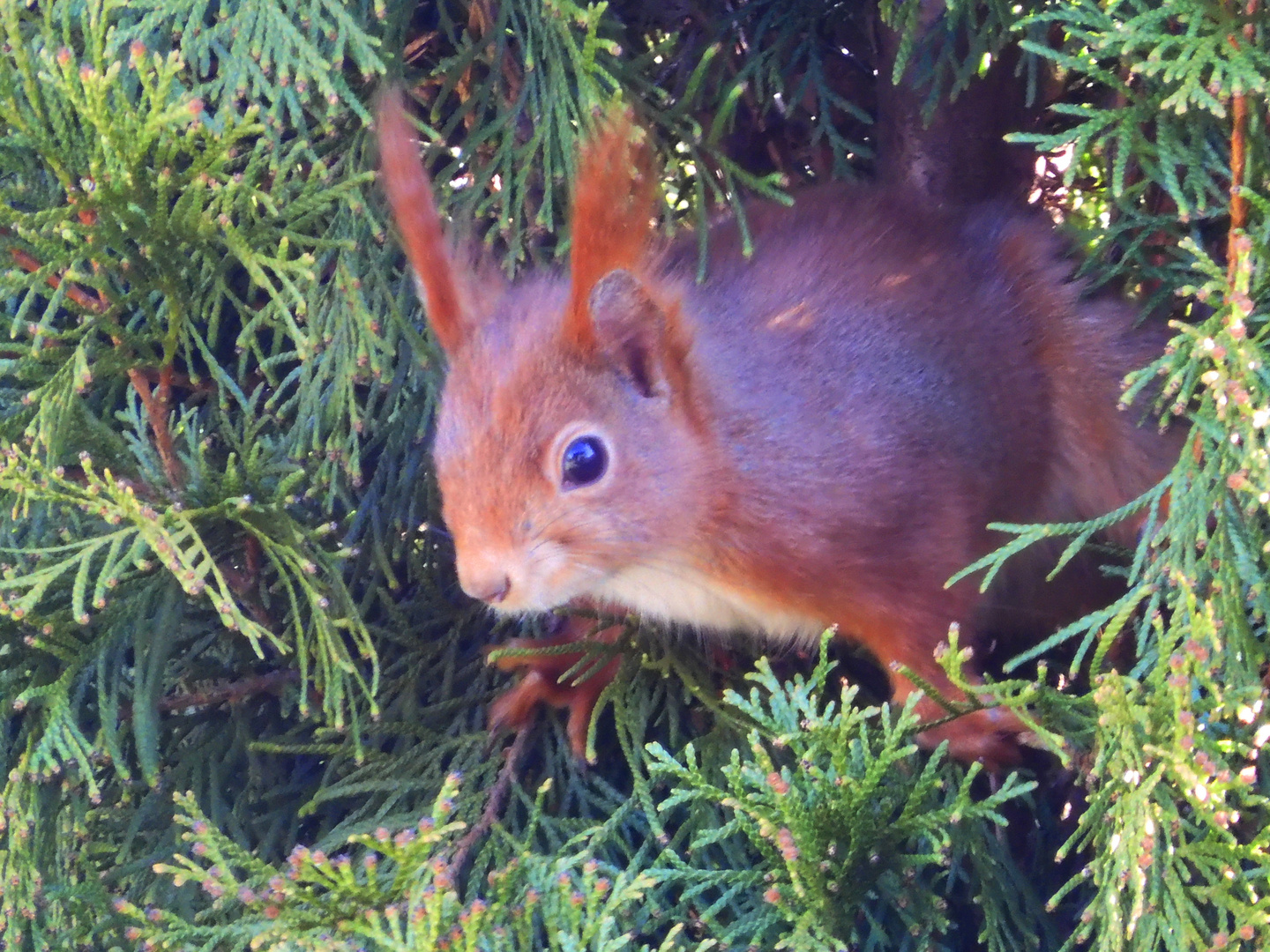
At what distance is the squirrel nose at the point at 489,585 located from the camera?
128 centimetres

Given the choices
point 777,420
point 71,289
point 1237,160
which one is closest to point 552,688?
point 777,420

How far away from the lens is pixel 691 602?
1462mm

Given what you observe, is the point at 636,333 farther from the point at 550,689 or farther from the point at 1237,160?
the point at 1237,160

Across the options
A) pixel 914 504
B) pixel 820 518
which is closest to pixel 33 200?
pixel 820 518

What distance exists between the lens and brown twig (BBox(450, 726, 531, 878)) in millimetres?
1358

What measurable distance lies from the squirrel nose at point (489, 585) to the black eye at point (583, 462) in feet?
0.44

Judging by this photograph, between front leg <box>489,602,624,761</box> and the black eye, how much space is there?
9.8 inches

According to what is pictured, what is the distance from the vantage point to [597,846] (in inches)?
52.5

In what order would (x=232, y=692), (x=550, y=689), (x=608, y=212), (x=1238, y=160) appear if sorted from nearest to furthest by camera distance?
(x=1238, y=160), (x=608, y=212), (x=232, y=692), (x=550, y=689)

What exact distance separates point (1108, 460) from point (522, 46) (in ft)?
3.02

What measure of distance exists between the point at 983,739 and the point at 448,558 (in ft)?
2.49

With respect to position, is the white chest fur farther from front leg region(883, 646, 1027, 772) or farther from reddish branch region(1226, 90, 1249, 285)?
reddish branch region(1226, 90, 1249, 285)

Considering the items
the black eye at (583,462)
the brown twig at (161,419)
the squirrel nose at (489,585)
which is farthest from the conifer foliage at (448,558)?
the black eye at (583,462)

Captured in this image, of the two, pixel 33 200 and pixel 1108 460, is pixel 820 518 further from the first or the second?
pixel 33 200
